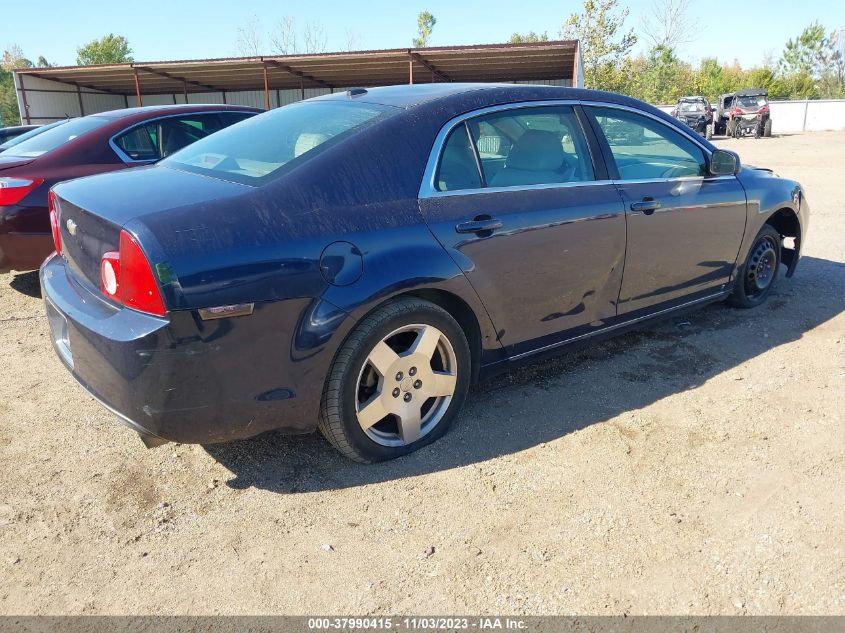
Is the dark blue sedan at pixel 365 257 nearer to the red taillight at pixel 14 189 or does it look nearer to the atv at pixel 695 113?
the red taillight at pixel 14 189

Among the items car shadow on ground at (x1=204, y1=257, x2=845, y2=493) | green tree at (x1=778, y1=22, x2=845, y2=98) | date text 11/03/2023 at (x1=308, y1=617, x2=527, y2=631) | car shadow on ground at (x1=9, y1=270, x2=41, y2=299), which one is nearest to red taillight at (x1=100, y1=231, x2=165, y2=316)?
car shadow on ground at (x1=204, y1=257, x2=845, y2=493)

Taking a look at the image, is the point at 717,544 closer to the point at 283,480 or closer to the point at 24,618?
the point at 283,480

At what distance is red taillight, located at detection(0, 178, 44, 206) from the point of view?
4.89 meters

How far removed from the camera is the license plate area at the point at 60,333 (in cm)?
279

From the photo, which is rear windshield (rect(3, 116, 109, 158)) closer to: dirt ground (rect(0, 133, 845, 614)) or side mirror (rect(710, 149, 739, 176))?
dirt ground (rect(0, 133, 845, 614))

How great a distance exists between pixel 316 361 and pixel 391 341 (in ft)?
1.47

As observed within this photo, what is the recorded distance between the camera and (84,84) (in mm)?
27297

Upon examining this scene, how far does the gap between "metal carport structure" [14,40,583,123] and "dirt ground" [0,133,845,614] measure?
14.7m

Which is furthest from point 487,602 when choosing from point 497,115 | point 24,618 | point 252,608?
point 497,115

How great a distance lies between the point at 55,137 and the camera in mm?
5629

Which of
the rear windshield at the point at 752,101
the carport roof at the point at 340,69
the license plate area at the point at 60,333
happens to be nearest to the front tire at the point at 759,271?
the license plate area at the point at 60,333

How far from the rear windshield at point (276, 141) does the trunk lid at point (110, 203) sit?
0.14 meters

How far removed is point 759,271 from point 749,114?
29.5 meters

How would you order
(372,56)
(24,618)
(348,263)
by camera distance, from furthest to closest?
(372,56) < (348,263) < (24,618)
